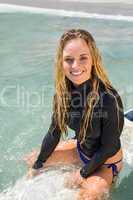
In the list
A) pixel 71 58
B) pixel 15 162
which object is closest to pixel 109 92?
pixel 71 58

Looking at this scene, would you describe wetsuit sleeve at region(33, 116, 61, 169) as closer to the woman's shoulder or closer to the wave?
the woman's shoulder

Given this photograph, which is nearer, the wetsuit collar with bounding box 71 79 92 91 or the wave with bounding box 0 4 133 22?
the wetsuit collar with bounding box 71 79 92 91

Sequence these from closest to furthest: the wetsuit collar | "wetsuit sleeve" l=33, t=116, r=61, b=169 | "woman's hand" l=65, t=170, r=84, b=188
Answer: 1. the wetsuit collar
2. "woman's hand" l=65, t=170, r=84, b=188
3. "wetsuit sleeve" l=33, t=116, r=61, b=169

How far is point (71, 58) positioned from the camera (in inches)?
Result: 113

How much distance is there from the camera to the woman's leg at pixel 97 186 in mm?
2893

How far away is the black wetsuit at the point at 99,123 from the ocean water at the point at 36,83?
32cm

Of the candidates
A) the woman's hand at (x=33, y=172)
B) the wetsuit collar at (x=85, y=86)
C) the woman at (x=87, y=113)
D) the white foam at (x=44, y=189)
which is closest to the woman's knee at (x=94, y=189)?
the woman at (x=87, y=113)

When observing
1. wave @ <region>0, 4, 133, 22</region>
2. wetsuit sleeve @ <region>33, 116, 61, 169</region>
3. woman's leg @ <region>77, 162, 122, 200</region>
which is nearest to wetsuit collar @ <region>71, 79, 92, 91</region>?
wetsuit sleeve @ <region>33, 116, 61, 169</region>

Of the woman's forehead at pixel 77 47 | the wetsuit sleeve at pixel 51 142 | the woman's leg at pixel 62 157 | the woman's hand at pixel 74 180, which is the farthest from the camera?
the woman's leg at pixel 62 157

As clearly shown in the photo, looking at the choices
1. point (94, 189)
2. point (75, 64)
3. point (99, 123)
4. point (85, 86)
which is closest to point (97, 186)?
point (94, 189)

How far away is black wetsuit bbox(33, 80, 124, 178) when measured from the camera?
287cm

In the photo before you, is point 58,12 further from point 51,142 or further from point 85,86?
point 85,86

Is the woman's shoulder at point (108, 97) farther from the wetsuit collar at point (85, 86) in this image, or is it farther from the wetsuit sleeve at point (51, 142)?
the wetsuit sleeve at point (51, 142)

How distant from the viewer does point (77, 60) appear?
9.37 feet
